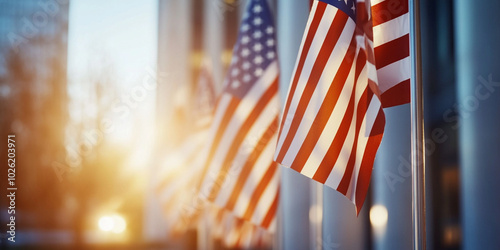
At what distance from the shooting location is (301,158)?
2.41 meters

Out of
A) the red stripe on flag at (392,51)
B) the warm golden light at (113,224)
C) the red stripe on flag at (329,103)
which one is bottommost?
the warm golden light at (113,224)

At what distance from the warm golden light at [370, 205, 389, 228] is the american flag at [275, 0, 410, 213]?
1.09m

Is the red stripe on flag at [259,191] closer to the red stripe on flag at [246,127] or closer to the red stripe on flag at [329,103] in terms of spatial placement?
the red stripe on flag at [246,127]

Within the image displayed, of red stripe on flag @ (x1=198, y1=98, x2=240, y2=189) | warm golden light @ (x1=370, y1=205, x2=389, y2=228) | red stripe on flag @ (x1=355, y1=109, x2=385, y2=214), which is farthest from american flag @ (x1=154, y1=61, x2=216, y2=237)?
red stripe on flag @ (x1=355, y1=109, x2=385, y2=214)

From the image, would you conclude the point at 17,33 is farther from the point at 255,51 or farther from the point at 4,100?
the point at 255,51

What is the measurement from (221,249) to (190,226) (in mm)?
379

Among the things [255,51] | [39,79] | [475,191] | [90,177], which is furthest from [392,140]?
[39,79]

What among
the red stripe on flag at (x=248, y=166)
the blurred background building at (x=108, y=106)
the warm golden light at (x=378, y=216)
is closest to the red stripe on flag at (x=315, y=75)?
the red stripe on flag at (x=248, y=166)

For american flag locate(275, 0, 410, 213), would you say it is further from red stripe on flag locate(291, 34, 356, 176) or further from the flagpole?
the flagpole

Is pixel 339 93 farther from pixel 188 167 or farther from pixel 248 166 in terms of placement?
pixel 188 167

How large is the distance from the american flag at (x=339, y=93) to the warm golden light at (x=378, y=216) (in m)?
1.09

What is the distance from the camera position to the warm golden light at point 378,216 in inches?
132

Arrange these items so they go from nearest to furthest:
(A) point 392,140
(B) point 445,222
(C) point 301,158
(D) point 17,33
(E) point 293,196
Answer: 1. (C) point 301,158
2. (B) point 445,222
3. (A) point 392,140
4. (E) point 293,196
5. (D) point 17,33

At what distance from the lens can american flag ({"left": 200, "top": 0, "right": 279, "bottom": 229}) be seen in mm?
3402
